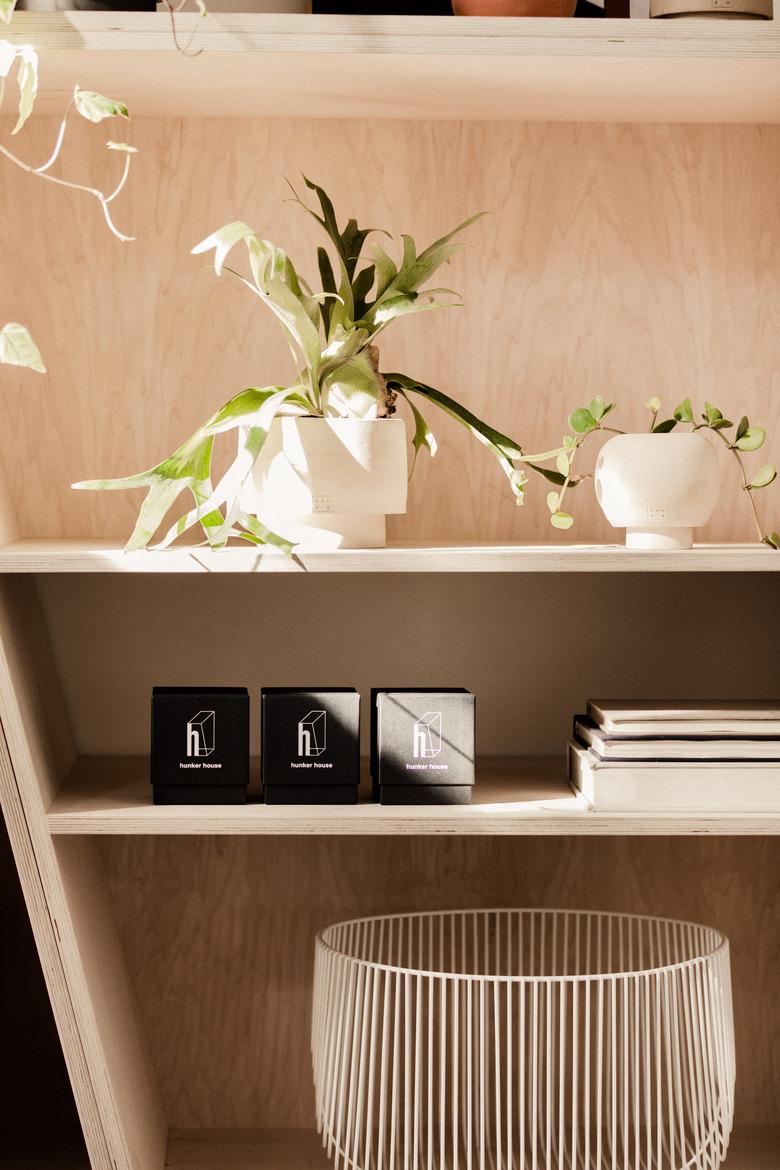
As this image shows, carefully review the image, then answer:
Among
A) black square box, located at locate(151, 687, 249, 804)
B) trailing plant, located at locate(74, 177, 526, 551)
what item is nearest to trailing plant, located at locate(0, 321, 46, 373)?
trailing plant, located at locate(74, 177, 526, 551)

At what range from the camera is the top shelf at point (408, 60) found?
4.10 feet

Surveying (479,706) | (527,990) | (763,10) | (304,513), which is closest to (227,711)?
(304,513)

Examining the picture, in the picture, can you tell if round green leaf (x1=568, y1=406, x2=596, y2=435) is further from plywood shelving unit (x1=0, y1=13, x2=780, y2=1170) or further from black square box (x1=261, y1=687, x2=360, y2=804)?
black square box (x1=261, y1=687, x2=360, y2=804)

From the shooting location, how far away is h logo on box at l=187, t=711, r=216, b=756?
50.8 inches

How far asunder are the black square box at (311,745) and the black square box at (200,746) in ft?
0.10

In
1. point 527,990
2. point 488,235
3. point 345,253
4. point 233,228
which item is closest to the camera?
point 233,228

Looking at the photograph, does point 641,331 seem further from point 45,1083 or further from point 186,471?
point 45,1083

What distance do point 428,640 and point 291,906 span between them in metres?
0.44

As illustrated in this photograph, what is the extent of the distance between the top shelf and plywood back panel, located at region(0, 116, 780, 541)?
0.35 ft

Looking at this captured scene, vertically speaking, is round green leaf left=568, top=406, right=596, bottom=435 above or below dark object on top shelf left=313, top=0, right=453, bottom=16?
below

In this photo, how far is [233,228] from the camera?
122cm

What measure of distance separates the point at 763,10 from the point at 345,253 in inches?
22.5

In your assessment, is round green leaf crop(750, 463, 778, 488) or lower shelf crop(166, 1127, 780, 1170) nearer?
round green leaf crop(750, 463, 778, 488)

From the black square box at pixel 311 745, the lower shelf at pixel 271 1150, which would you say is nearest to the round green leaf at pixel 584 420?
the black square box at pixel 311 745
